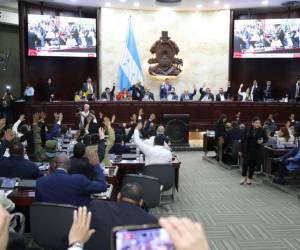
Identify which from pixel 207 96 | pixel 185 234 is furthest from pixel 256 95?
pixel 185 234

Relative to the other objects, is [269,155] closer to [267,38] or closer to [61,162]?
[61,162]

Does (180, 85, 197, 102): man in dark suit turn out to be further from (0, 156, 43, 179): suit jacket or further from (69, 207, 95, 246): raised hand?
(69, 207, 95, 246): raised hand

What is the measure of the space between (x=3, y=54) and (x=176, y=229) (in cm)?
1873

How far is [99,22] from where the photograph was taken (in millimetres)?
18828

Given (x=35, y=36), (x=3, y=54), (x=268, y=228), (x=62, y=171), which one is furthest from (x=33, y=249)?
(x=3, y=54)

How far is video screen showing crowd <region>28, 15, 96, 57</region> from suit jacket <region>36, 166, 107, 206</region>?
13950mm

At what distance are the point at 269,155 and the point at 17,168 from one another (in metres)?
5.78

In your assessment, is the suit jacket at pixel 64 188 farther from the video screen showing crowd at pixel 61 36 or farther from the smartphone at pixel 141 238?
the video screen showing crowd at pixel 61 36

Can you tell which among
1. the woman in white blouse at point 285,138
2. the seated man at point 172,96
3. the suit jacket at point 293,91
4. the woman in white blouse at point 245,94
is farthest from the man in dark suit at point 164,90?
the woman in white blouse at point 285,138

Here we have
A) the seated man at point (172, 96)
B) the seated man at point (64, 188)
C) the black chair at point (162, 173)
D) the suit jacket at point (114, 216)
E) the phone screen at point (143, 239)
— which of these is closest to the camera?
the phone screen at point (143, 239)

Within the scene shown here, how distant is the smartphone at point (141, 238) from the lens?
137cm

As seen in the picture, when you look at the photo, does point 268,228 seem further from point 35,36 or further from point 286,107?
point 35,36

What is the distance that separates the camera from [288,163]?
8602 millimetres

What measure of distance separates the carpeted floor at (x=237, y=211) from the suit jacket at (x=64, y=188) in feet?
6.17
